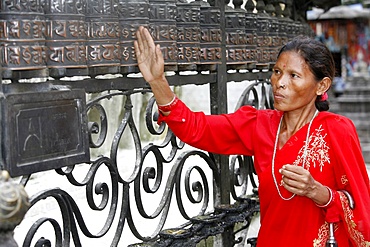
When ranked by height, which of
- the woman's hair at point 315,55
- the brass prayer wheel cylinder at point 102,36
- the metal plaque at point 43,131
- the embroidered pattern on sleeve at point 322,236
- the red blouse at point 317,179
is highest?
the brass prayer wheel cylinder at point 102,36

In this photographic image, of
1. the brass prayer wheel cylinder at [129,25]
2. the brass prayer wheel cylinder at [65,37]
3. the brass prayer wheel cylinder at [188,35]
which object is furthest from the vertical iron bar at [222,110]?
the brass prayer wheel cylinder at [65,37]

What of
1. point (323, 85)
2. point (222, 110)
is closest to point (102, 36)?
point (323, 85)

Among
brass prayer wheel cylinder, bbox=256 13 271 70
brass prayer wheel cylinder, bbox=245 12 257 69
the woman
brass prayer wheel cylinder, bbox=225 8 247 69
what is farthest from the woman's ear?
brass prayer wheel cylinder, bbox=256 13 271 70

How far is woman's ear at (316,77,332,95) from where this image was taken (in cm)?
279

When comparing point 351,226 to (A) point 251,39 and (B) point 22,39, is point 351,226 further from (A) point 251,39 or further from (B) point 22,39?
(B) point 22,39

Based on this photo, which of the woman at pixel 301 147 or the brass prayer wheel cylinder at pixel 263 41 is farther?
the brass prayer wheel cylinder at pixel 263 41

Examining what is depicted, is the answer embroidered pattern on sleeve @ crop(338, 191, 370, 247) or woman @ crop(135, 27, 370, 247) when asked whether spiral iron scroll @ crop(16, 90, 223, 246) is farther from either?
embroidered pattern on sleeve @ crop(338, 191, 370, 247)

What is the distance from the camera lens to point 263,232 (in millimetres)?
2805

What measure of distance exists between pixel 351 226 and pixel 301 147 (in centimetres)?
35

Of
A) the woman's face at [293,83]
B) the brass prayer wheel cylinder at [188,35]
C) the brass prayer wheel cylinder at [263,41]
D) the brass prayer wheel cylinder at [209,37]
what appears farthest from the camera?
the brass prayer wheel cylinder at [263,41]

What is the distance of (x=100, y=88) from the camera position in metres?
2.50

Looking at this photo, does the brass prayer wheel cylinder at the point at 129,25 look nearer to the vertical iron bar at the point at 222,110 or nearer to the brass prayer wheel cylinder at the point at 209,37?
the brass prayer wheel cylinder at the point at 209,37

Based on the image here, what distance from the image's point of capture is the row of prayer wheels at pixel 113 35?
2.08 m

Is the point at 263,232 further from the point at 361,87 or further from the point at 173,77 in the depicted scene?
the point at 361,87
